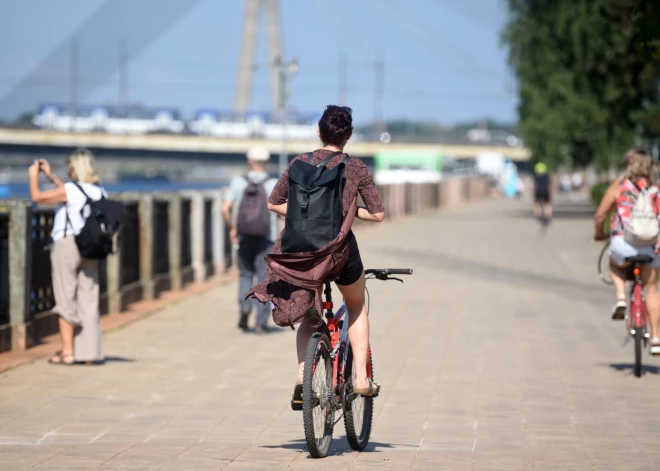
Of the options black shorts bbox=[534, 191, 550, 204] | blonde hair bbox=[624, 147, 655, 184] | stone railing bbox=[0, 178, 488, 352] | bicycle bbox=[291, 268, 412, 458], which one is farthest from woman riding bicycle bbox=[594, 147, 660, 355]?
black shorts bbox=[534, 191, 550, 204]

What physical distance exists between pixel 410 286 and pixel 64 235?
368 inches

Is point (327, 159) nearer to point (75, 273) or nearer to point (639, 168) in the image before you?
point (639, 168)

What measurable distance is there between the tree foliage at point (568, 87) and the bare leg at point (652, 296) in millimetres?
24499

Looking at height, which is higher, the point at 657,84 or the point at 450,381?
the point at 657,84

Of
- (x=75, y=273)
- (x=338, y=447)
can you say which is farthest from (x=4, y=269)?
(x=338, y=447)

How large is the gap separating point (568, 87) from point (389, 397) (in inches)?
1412

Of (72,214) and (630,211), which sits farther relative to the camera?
(72,214)

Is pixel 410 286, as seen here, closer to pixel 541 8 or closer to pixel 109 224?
pixel 109 224

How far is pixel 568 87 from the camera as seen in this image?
144 ft

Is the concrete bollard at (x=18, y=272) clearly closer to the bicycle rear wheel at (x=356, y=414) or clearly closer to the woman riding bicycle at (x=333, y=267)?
the bicycle rear wheel at (x=356, y=414)

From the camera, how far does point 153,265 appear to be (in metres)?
16.8

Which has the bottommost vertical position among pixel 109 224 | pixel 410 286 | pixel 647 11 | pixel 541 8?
pixel 410 286

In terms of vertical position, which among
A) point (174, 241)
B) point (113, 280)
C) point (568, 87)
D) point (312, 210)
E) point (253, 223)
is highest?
point (568, 87)

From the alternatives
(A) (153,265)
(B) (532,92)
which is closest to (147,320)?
(A) (153,265)
